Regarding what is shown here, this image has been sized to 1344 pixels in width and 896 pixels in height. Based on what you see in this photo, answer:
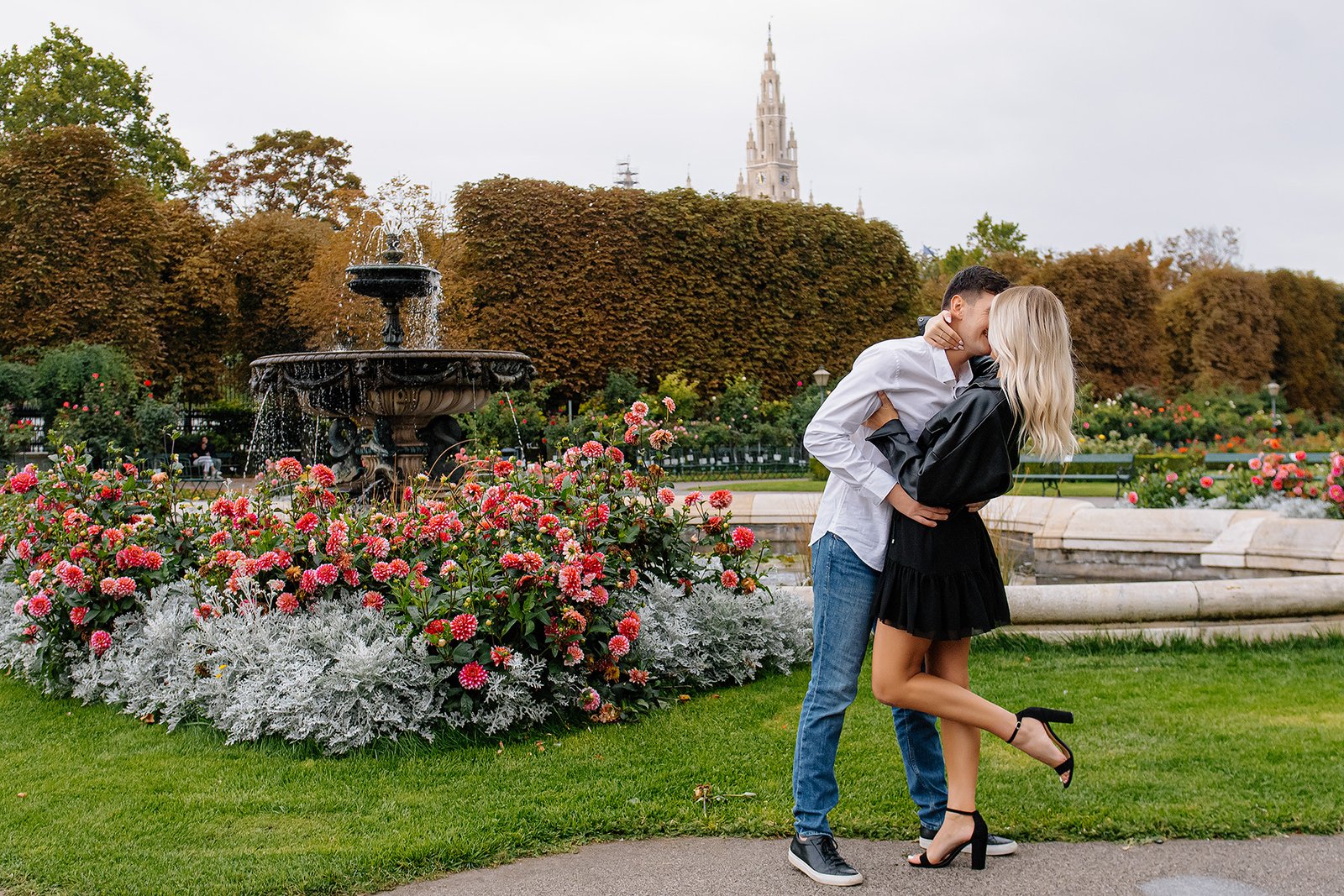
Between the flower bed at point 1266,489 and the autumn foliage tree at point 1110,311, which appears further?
the autumn foliage tree at point 1110,311

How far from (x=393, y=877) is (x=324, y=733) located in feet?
3.97

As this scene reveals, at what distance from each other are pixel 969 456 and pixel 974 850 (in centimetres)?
108

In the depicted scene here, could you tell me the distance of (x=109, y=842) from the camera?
134 inches

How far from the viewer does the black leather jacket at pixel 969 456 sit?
284cm

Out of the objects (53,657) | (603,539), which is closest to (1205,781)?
(603,539)

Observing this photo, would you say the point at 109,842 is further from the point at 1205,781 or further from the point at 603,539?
the point at 1205,781

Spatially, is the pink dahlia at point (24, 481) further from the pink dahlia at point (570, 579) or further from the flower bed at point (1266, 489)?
the flower bed at point (1266, 489)

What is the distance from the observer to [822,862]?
3.03 m

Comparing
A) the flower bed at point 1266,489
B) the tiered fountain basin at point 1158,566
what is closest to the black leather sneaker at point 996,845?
the tiered fountain basin at point 1158,566

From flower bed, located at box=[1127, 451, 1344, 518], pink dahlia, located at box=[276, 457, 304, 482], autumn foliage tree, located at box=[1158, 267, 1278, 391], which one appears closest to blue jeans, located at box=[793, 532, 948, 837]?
pink dahlia, located at box=[276, 457, 304, 482]

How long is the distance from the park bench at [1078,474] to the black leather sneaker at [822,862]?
11.3 m

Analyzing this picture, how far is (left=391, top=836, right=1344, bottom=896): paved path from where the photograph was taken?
9.76 feet

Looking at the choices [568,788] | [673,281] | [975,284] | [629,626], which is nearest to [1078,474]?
[673,281]

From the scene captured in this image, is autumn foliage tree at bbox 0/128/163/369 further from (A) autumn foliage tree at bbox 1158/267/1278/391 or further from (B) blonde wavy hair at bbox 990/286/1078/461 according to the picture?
(A) autumn foliage tree at bbox 1158/267/1278/391
